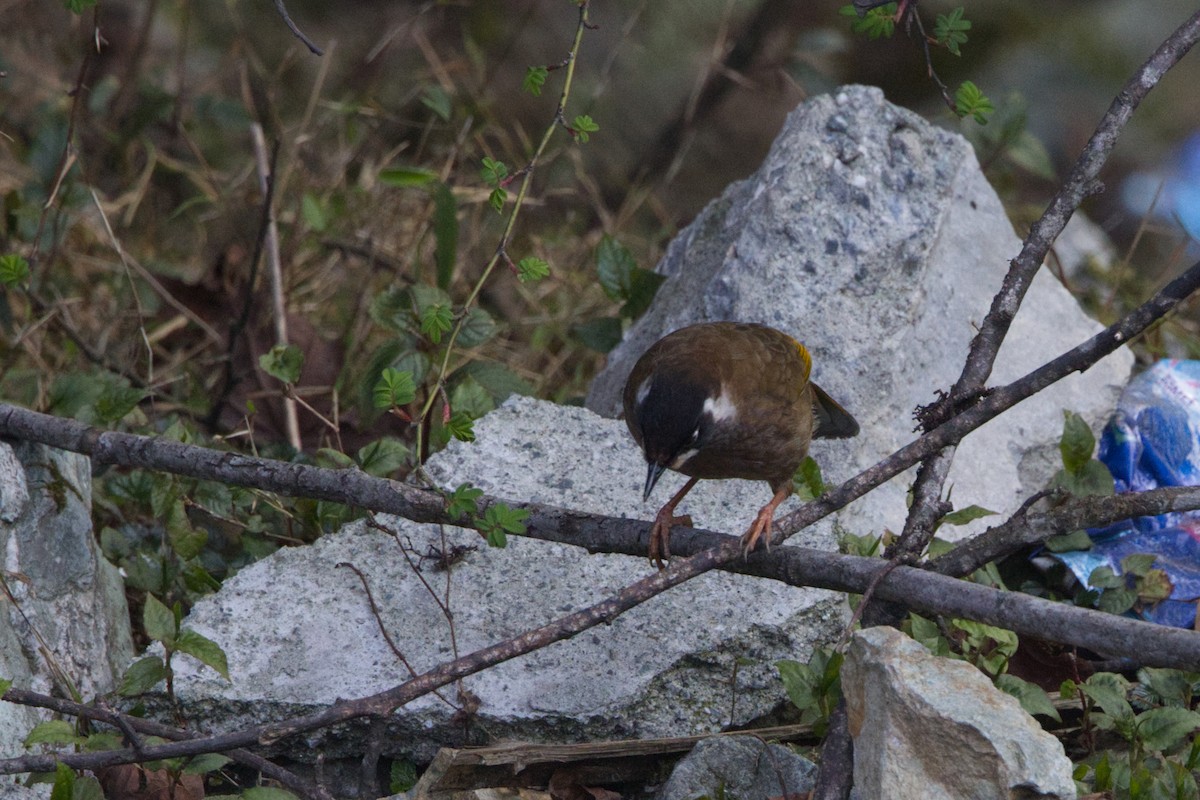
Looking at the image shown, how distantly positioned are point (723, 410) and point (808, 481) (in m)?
0.68

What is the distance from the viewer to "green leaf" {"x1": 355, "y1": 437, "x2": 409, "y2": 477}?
4.16 m

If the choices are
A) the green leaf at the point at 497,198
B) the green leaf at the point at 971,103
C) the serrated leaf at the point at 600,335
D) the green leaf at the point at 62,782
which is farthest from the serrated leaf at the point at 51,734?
the serrated leaf at the point at 600,335

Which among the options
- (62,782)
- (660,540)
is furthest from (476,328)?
(62,782)

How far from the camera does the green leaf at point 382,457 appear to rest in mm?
4164

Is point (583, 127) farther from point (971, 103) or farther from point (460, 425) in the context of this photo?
point (971, 103)

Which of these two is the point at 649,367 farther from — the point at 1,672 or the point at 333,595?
the point at 1,672

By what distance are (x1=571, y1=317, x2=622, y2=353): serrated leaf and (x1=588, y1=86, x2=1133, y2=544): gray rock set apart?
0.29 metres

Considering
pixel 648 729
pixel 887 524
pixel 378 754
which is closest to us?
pixel 378 754

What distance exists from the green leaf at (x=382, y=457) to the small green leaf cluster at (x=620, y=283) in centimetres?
129

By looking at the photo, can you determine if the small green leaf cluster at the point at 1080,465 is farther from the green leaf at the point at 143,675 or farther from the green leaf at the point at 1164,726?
the green leaf at the point at 143,675

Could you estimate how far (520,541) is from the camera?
156 inches

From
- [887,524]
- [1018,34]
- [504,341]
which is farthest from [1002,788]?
[1018,34]

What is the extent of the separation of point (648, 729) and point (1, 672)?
5.49 feet

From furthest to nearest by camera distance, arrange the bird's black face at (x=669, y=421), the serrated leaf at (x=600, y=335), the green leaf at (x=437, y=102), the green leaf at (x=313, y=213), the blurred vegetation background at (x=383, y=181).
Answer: the green leaf at (x=313, y=213)
the green leaf at (x=437, y=102)
the serrated leaf at (x=600, y=335)
the blurred vegetation background at (x=383, y=181)
the bird's black face at (x=669, y=421)
